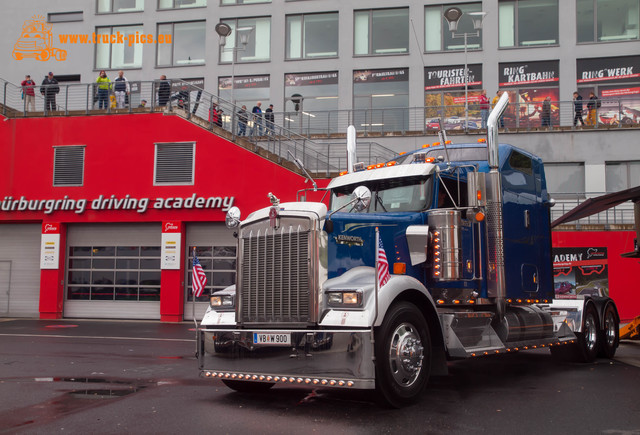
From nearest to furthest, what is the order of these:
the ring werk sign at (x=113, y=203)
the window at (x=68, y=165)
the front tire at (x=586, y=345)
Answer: the front tire at (x=586, y=345)
the ring werk sign at (x=113, y=203)
the window at (x=68, y=165)

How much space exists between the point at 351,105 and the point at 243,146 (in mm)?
10677

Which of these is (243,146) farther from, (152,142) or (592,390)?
(592,390)

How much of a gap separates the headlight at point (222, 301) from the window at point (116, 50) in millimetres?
29810

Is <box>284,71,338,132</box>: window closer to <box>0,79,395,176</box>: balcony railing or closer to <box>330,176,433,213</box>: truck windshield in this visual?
<box>0,79,395,176</box>: balcony railing

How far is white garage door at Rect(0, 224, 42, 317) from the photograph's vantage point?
2447 cm

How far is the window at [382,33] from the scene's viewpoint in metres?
32.7

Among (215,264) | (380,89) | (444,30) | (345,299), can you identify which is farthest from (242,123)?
(345,299)

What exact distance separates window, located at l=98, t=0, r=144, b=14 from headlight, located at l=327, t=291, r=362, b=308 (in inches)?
1288

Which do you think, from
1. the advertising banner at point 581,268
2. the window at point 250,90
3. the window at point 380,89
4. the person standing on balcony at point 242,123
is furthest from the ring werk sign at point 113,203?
the window at point 250,90

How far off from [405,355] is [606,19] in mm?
28821

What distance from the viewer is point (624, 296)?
70.4 ft

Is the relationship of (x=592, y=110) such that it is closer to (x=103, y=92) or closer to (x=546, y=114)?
(x=546, y=114)

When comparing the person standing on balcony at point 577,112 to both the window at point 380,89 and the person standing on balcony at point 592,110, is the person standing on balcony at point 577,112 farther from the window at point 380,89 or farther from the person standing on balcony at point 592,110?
the window at point 380,89

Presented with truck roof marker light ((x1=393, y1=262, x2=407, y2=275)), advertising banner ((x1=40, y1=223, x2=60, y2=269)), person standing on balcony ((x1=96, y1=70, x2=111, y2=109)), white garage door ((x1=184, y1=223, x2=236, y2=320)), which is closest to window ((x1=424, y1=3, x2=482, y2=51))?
white garage door ((x1=184, y1=223, x2=236, y2=320))
